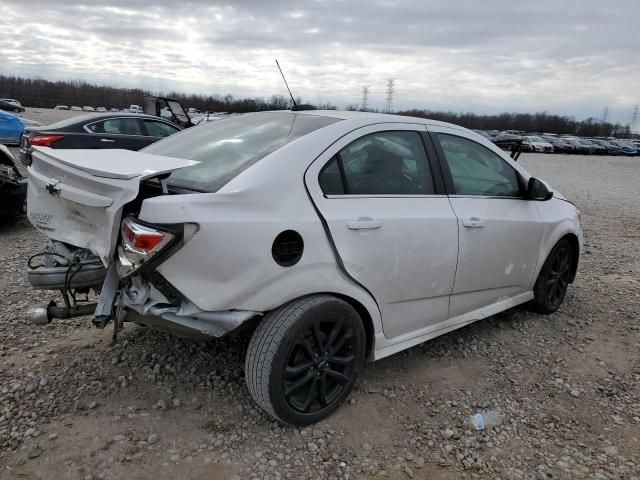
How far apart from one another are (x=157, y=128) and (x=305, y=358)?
833cm

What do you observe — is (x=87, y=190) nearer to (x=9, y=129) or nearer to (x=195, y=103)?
(x=9, y=129)

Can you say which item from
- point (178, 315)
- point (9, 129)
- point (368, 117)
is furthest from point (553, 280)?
point (9, 129)

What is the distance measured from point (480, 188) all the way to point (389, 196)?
930 mm

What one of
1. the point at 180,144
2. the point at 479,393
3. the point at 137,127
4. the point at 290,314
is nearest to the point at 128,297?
the point at 290,314

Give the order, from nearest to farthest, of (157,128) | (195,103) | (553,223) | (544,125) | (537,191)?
(537,191) → (553,223) → (157,128) → (195,103) → (544,125)

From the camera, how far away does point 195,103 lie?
67750 millimetres

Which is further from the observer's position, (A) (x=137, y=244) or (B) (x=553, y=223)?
(B) (x=553, y=223)

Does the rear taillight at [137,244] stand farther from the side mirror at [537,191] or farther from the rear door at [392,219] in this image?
the side mirror at [537,191]

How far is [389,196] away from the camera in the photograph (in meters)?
2.95

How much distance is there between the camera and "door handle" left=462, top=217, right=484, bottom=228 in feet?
10.7

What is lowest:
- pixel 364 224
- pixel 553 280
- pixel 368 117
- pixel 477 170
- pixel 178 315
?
pixel 553 280

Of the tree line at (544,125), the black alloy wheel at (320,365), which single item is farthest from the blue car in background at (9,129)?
the tree line at (544,125)

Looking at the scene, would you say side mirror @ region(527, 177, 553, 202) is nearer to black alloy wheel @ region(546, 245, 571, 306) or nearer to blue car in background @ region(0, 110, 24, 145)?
black alloy wheel @ region(546, 245, 571, 306)

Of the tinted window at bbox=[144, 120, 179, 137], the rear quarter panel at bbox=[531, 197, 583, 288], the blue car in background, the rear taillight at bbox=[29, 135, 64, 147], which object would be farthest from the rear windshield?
the blue car in background
